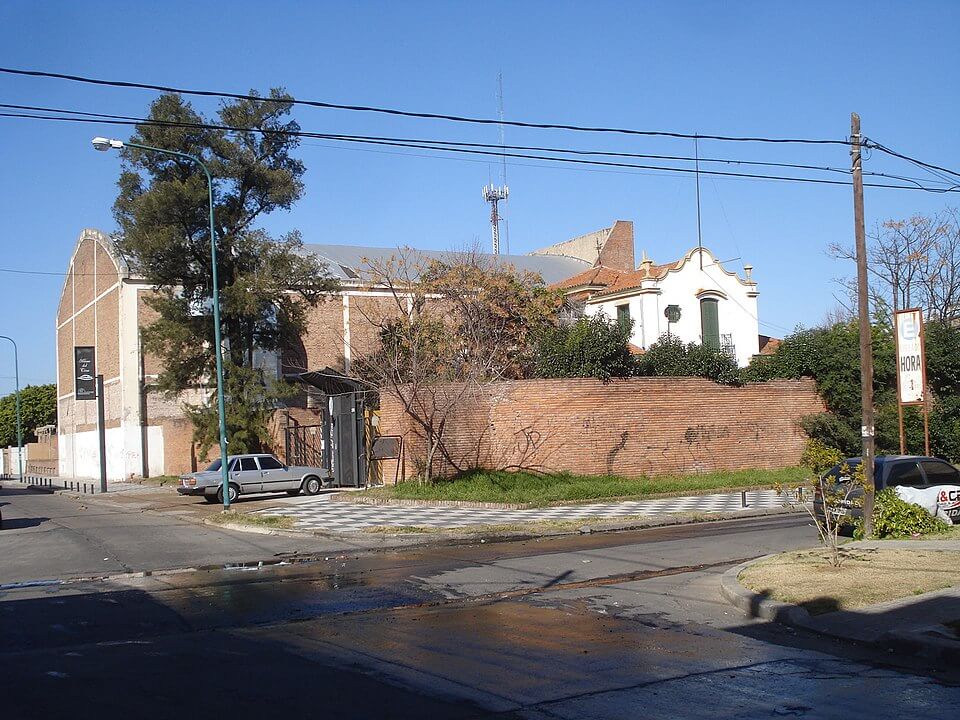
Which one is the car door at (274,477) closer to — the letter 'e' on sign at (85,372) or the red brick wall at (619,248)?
the letter 'e' on sign at (85,372)

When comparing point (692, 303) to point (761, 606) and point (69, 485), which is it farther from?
point (761, 606)

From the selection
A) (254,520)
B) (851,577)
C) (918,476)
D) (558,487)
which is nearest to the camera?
(851,577)

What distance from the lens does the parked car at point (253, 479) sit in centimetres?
2978

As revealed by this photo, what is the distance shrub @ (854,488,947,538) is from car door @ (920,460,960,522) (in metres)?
2.25

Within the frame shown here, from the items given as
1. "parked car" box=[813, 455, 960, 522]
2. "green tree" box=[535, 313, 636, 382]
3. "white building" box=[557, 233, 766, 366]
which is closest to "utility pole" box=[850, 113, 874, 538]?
"parked car" box=[813, 455, 960, 522]

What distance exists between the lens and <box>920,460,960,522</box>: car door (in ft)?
60.6

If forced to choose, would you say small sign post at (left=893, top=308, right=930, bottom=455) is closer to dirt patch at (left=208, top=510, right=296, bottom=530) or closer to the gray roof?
dirt patch at (left=208, top=510, right=296, bottom=530)

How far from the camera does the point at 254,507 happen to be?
27594mm

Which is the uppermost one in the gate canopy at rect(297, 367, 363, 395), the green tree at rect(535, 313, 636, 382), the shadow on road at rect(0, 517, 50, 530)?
the green tree at rect(535, 313, 636, 382)

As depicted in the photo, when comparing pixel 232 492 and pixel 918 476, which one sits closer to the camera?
pixel 918 476

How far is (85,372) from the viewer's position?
47000mm

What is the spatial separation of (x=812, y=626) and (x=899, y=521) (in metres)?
7.08

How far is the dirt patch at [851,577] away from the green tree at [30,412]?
3636 inches

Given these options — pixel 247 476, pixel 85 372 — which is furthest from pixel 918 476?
pixel 85 372
